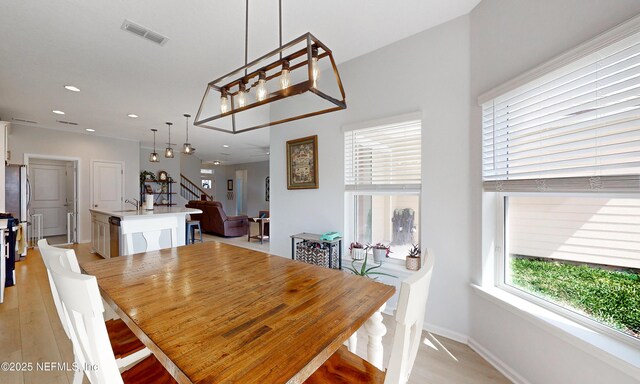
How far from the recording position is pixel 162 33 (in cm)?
223

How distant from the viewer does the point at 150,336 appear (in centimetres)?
81

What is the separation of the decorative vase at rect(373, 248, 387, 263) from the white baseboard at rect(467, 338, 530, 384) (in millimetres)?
916

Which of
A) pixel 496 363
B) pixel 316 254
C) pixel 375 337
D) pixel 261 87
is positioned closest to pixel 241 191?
pixel 316 254

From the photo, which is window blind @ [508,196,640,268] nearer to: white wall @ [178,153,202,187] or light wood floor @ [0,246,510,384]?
light wood floor @ [0,246,510,384]

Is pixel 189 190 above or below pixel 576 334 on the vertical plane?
above

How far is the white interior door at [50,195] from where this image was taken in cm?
642

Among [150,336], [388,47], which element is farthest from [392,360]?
[388,47]

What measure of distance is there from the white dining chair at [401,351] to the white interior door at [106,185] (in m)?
7.13

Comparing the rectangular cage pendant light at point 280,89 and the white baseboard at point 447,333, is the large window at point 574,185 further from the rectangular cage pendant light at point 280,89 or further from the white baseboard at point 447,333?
the rectangular cage pendant light at point 280,89

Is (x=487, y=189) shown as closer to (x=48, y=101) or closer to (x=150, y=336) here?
(x=150, y=336)

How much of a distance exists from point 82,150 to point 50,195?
2026 mm

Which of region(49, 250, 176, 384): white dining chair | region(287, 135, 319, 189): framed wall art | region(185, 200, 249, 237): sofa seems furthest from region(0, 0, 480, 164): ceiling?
region(185, 200, 249, 237): sofa

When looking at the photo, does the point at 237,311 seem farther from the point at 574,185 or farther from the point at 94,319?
the point at 574,185

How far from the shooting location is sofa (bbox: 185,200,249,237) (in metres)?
6.76
